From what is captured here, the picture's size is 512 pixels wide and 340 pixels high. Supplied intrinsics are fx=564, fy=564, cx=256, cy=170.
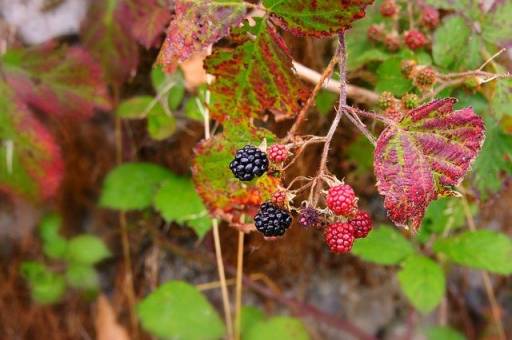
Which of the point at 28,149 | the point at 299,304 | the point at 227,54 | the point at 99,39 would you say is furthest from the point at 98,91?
the point at 299,304

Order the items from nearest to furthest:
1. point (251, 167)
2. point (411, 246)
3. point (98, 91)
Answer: point (251, 167), point (98, 91), point (411, 246)

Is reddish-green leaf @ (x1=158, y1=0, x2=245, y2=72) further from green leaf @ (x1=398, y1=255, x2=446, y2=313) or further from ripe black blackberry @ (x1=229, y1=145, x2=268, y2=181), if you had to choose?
green leaf @ (x1=398, y1=255, x2=446, y2=313)

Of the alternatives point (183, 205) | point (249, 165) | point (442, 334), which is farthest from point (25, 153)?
point (442, 334)

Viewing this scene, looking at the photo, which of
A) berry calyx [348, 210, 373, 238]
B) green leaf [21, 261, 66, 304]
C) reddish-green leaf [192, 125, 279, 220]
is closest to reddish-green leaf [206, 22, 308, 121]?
reddish-green leaf [192, 125, 279, 220]

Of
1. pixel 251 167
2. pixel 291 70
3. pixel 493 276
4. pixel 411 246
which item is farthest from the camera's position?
pixel 493 276

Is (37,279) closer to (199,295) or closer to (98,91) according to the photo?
(199,295)
